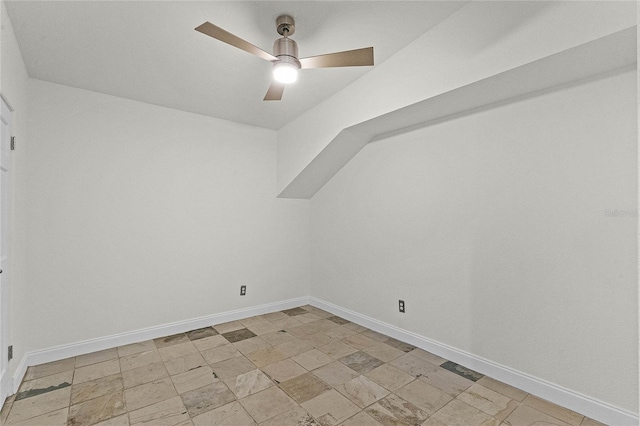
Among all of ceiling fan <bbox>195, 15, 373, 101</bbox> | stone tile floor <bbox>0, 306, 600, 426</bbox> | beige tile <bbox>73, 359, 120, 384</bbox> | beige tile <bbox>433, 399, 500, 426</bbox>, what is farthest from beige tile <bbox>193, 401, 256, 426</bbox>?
ceiling fan <bbox>195, 15, 373, 101</bbox>

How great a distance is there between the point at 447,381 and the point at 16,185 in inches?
145

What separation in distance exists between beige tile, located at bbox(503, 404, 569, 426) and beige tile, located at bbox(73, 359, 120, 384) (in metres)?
3.01

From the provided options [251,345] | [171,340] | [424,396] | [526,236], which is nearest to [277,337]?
[251,345]

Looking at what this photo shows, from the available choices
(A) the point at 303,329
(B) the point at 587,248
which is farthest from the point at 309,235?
(B) the point at 587,248

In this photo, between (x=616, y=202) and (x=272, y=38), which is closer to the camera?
(x=616, y=202)

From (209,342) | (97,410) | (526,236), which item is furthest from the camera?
(209,342)

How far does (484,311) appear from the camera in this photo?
→ 8.32 feet

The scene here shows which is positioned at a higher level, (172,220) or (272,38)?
(272,38)

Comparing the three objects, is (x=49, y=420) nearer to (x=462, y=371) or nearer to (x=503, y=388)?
(x=462, y=371)

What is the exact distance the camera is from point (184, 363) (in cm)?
274

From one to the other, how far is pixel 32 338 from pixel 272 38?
3.25 metres

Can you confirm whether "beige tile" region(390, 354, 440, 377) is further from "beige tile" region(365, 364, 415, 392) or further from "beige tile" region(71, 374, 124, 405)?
"beige tile" region(71, 374, 124, 405)

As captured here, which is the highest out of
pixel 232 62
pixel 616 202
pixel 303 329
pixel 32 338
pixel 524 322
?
pixel 232 62

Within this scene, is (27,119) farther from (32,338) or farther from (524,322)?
(524,322)
